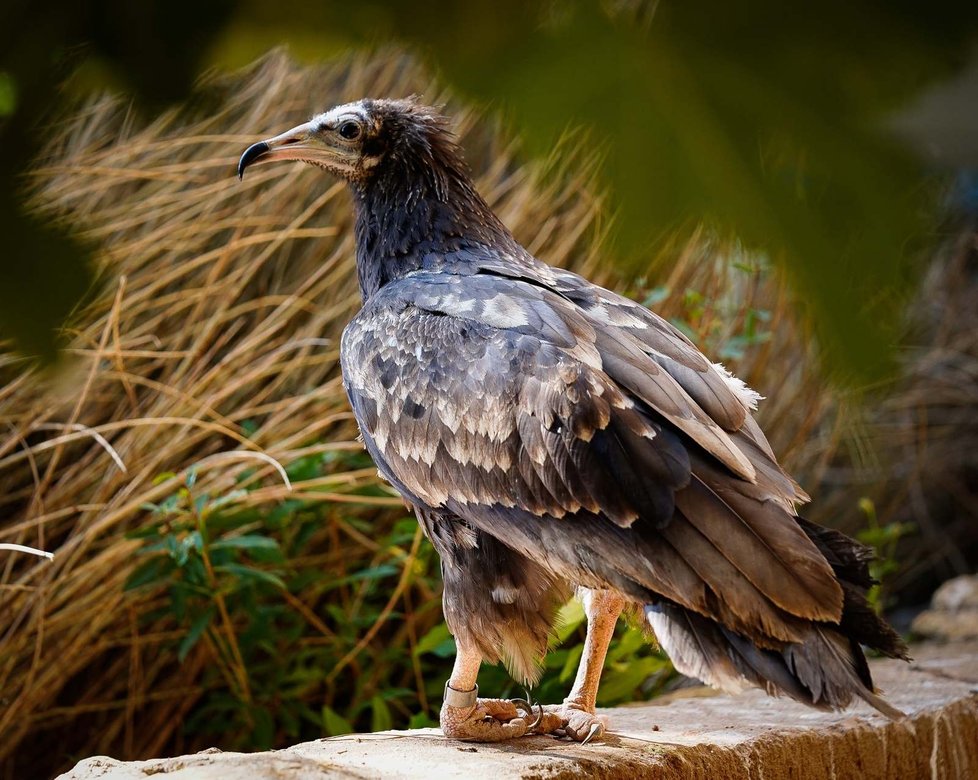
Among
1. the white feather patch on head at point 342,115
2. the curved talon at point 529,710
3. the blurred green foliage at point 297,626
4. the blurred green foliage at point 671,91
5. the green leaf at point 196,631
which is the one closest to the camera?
the blurred green foliage at point 671,91

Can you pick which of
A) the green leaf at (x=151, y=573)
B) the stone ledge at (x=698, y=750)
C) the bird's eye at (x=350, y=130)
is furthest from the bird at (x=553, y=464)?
the green leaf at (x=151, y=573)

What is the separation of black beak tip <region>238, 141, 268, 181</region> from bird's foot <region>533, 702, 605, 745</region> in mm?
1101

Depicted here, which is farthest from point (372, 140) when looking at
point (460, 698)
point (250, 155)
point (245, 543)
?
point (460, 698)

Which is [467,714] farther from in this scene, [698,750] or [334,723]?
[334,723]

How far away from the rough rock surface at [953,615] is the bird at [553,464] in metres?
1.80

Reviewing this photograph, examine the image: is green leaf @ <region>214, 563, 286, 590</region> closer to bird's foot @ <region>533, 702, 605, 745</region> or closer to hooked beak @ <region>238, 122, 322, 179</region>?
bird's foot @ <region>533, 702, 605, 745</region>

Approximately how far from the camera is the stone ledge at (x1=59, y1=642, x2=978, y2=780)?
1745 millimetres

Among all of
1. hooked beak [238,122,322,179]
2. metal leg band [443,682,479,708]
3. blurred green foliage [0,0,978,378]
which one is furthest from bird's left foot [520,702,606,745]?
blurred green foliage [0,0,978,378]

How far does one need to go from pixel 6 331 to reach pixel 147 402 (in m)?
2.53

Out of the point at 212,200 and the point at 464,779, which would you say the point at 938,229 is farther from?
the point at 212,200

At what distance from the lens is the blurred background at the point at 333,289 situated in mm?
332

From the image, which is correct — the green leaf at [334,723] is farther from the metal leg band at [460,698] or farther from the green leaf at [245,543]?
the metal leg band at [460,698]

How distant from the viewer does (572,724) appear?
2.05 meters

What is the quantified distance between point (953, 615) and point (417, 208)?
2.40 m
